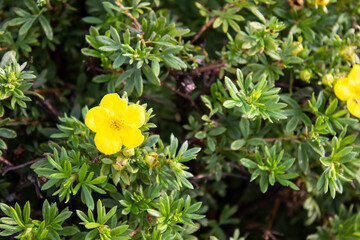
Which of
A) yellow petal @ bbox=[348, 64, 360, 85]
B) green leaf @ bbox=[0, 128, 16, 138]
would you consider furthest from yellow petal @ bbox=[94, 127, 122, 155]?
yellow petal @ bbox=[348, 64, 360, 85]

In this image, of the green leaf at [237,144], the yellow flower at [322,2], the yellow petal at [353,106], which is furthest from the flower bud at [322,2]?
the green leaf at [237,144]

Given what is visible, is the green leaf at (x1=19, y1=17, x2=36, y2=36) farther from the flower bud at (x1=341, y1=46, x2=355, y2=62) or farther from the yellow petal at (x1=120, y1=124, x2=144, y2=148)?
the flower bud at (x1=341, y1=46, x2=355, y2=62)

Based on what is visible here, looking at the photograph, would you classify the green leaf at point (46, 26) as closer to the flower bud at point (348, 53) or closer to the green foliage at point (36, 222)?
the green foliage at point (36, 222)

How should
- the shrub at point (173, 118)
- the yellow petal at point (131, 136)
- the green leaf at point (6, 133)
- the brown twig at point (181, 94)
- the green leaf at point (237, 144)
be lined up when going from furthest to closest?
the brown twig at point (181, 94) < the green leaf at point (237, 144) < the green leaf at point (6, 133) < the shrub at point (173, 118) < the yellow petal at point (131, 136)

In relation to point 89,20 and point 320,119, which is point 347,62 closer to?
point 320,119

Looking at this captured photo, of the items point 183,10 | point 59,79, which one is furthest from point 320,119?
point 59,79

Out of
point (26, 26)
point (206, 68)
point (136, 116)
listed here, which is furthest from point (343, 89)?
point (26, 26)

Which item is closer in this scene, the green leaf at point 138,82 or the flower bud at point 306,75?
the green leaf at point 138,82
